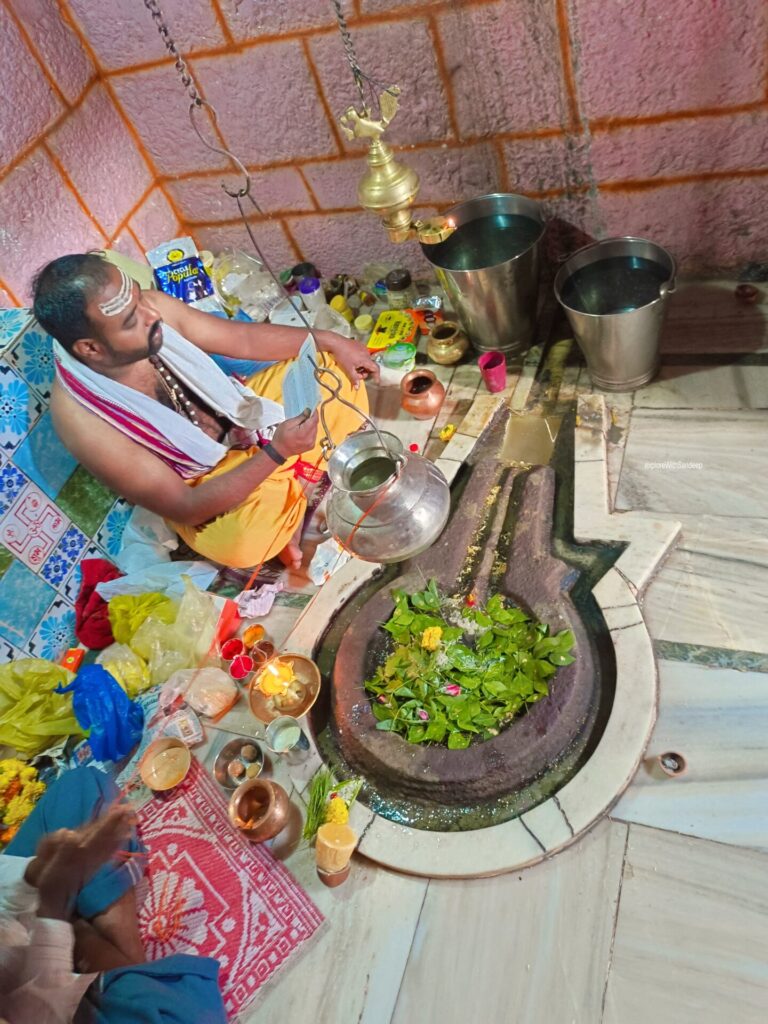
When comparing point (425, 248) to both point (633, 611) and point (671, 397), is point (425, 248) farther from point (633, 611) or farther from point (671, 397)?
point (633, 611)

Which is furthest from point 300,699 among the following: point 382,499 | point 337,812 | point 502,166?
point 502,166

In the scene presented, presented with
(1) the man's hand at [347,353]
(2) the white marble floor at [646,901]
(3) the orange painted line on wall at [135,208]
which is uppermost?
(3) the orange painted line on wall at [135,208]

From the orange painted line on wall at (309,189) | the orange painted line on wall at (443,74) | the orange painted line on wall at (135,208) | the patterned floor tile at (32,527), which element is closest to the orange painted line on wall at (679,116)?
the orange painted line on wall at (443,74)

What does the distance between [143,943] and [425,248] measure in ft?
10.6

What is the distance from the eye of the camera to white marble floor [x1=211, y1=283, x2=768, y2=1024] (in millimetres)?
2020

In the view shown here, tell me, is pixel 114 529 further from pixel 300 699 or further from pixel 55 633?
pixel 300 699

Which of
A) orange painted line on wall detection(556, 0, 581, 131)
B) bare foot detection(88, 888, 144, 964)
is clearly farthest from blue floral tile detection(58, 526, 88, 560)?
orange painted line on wall detection(556, 0, 581, 131)

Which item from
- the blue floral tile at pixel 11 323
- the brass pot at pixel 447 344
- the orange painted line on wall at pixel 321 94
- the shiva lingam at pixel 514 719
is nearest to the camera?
the shiva lingam at pixel 514 719

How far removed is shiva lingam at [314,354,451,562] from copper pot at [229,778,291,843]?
3.30 feet

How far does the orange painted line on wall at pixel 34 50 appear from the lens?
11.0 ft

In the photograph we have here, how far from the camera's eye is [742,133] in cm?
307

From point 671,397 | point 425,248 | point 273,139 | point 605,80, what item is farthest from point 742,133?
point 273,139

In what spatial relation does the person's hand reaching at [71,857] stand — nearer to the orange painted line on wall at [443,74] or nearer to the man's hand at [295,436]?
the man's hand at [295,436]

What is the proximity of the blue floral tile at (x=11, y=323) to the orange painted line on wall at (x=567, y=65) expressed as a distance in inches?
102
